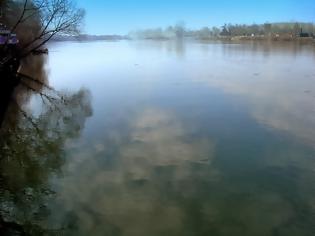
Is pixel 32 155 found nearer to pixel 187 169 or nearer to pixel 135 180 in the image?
pixel 135 180

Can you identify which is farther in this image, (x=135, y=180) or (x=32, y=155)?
(x=32, y=155)

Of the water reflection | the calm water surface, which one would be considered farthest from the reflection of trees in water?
the water reflection

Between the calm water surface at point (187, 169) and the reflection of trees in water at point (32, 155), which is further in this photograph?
the reflection of trees in water at point (32, 155)

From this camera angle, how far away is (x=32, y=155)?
30.9 ft

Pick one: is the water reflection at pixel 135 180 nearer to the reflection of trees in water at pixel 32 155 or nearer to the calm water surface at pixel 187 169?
the calm water surface at pixel 187 169

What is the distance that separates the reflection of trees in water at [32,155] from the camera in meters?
6.44

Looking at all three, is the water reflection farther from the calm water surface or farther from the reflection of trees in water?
the reflection of trees in water

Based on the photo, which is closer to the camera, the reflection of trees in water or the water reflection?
the water reflection

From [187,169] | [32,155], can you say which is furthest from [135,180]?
[32,155]

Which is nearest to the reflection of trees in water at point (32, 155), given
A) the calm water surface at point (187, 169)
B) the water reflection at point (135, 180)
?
the calm water surface at point (187, 169)

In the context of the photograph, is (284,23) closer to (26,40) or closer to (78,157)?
(26,40)

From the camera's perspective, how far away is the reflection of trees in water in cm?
644

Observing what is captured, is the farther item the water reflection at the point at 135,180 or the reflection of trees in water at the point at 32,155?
the reflection of trees in water at the point at 32,155

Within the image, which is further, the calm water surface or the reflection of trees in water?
the reflection of trees in water
